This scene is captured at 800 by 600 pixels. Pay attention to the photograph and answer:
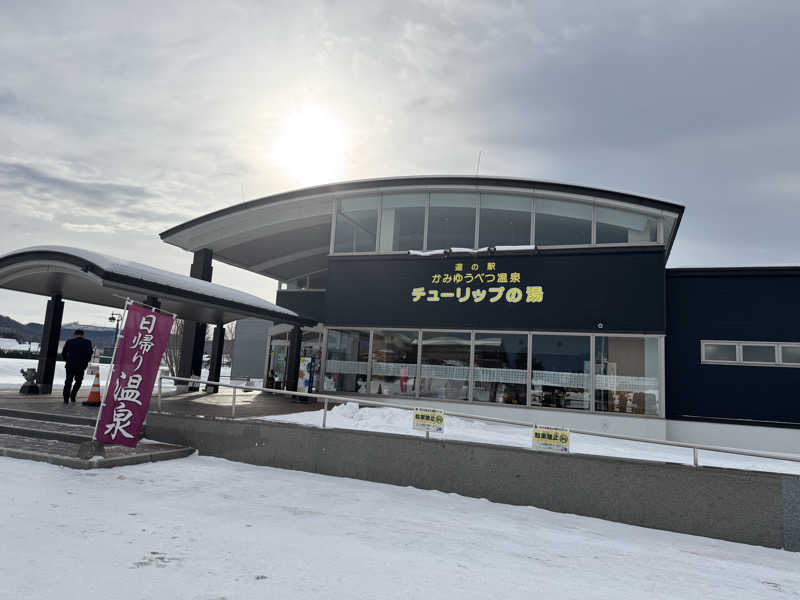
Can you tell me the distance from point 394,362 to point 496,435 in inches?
161

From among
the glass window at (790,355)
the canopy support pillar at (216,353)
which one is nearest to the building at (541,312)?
the glass window at (790,355)

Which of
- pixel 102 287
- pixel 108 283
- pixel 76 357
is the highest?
pixel 102 287

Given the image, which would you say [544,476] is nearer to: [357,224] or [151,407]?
[151,407]

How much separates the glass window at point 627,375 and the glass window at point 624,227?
2.61m

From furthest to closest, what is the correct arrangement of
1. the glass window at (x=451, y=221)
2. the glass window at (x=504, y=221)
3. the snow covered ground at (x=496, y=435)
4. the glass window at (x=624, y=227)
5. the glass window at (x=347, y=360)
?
1. the glass window at (x=347, y=360)
2. the glass window at (x=451, y=221)
3. the glass window at (x=504, y=221)
4. the glass window at (x=624, y=227)
5. the snow covered ground at (x=496, y=435)

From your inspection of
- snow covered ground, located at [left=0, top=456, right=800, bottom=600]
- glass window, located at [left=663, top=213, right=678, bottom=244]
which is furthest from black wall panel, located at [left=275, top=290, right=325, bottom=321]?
snow covered ground, located at [left=0, top=456, right=800, bottom=600]

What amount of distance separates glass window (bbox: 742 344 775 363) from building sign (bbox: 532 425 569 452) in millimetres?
8369

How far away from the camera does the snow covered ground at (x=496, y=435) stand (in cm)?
1037

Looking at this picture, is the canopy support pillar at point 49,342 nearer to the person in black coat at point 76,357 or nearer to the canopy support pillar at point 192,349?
the person in black coat at point 76,357

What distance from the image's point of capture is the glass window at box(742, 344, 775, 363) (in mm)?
12594

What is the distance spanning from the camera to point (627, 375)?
1302cm

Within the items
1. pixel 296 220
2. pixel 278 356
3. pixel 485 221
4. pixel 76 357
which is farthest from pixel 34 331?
pixel 485 221

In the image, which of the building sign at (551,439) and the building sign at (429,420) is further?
the building sign at (429,420)

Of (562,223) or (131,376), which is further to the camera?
(562,223)
